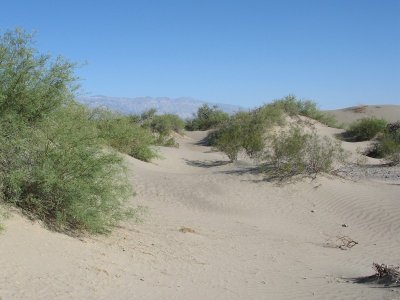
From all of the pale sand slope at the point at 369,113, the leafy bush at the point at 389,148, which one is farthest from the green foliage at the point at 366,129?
the pale sand slope at the point at 369,113

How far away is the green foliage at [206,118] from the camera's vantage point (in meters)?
45.1

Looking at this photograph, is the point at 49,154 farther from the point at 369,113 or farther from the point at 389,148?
the point at 369,113

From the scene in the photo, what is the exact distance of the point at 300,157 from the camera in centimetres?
1906

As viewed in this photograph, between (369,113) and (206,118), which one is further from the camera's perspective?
(369,113)

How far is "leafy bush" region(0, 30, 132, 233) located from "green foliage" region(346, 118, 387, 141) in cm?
2947

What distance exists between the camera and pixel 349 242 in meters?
12.3

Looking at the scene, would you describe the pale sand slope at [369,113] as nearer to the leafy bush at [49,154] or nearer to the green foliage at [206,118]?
the green foliage at [206,118]

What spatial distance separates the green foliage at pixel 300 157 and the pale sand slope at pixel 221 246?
2.10 ft

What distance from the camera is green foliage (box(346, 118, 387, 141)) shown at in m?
36.3

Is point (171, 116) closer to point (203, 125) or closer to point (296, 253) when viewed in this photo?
point (203, 125)

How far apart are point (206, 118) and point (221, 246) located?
36.9 metres

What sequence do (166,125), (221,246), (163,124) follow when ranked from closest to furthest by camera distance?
(221,246) < (166,125) < (163,124)

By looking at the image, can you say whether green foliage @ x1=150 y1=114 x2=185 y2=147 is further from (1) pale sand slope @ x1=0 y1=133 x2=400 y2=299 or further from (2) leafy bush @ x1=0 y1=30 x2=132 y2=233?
(2) leafy bush @ x1=0 y1=30 x2=132 y2=233

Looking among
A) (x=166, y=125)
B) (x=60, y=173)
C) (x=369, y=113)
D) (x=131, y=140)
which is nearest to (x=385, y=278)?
(x=60, y=173)
